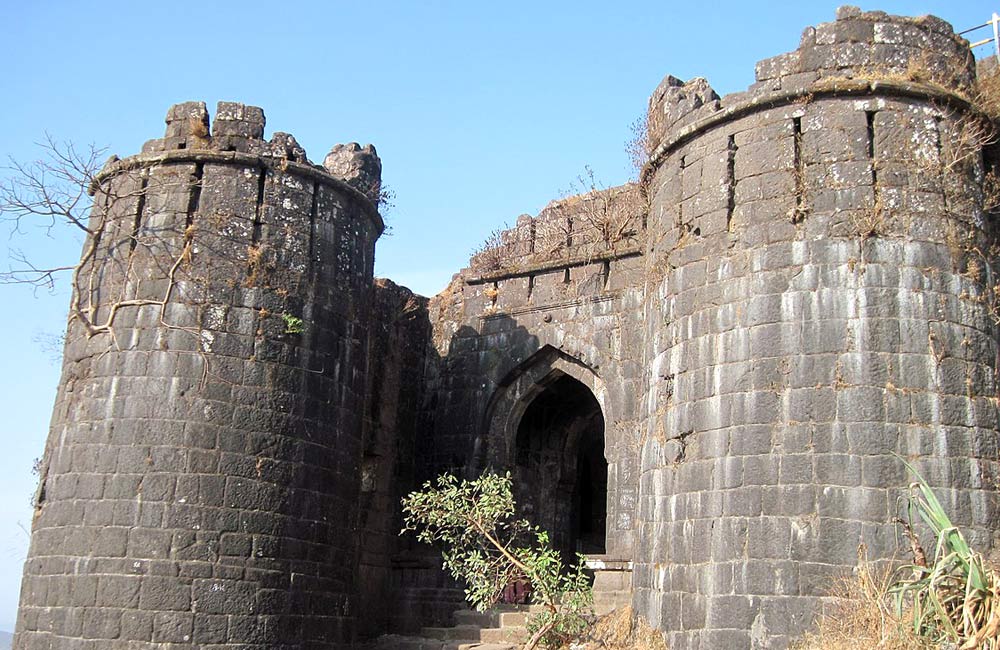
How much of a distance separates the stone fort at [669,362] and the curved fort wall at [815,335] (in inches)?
1.0

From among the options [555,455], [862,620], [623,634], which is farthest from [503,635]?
[862,620]

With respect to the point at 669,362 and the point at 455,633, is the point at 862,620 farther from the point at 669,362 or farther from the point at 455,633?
the point at 455,633

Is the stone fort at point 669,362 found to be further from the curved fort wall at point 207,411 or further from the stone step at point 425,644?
the stone step at point 425,644

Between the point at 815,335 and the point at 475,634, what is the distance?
226 inches

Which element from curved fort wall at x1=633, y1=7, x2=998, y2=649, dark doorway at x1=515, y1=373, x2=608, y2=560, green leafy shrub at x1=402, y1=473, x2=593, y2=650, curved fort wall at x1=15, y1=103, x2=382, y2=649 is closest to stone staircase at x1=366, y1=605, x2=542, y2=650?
green leafy shrub at x1=402, y1=473, x2=593, y2=650

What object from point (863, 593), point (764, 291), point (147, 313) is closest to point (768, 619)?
point (863, 593)

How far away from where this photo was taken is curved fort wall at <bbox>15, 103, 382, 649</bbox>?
34.3ft

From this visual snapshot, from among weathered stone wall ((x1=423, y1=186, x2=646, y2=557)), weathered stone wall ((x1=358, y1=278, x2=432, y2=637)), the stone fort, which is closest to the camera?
the stone fort

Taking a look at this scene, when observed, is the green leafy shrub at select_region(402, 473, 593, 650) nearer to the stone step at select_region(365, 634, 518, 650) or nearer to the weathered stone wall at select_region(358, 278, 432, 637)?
the stone step at select_region(365, 634, 518, 650)

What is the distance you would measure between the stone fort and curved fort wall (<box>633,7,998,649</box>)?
24mm

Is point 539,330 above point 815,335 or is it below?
above

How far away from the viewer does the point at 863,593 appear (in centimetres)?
895

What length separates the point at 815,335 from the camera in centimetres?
981

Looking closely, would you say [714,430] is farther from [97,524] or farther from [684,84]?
[97,524]
